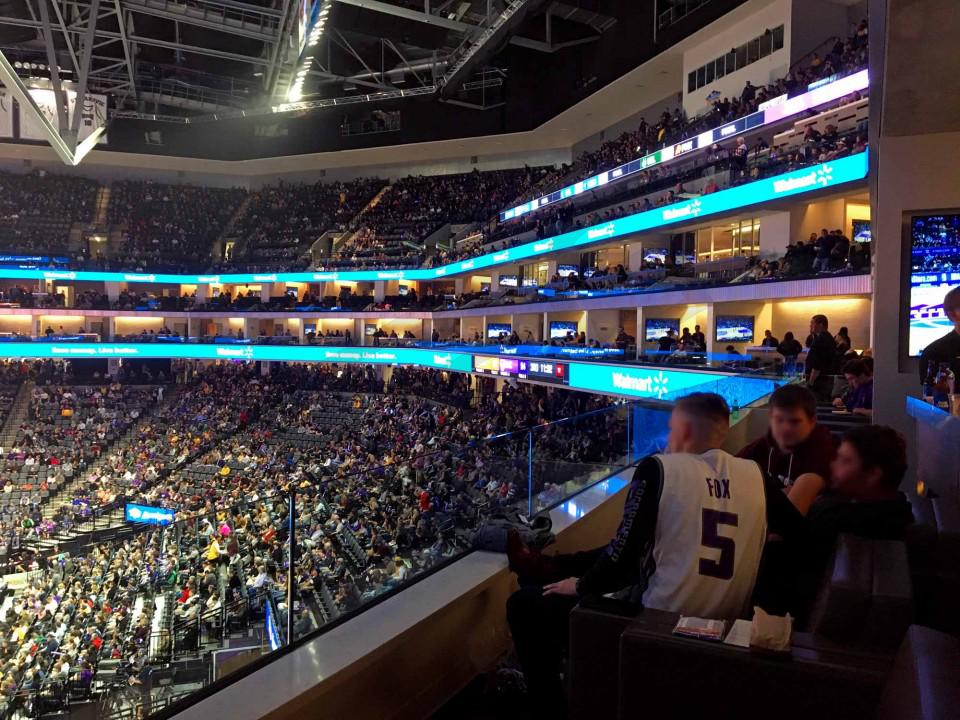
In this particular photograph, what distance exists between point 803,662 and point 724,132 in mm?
19757

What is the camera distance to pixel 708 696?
6.47ft

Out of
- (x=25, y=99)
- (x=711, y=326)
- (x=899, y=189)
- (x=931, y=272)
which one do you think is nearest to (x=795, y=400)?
(x=931, y=272)

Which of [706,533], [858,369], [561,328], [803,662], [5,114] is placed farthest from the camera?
[5,114]

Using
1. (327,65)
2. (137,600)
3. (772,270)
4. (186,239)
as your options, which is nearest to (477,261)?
(327,65)

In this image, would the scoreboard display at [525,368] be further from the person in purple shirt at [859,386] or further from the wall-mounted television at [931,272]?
the wall-mounted television at [931,272]

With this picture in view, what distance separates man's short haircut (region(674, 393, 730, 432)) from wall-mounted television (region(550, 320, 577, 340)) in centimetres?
2363

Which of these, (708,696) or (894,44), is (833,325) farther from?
(708,696)

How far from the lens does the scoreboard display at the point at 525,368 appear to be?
59.6ft

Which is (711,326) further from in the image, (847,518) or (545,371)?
(847,518)

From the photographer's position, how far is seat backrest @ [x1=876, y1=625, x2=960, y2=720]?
1294 mm

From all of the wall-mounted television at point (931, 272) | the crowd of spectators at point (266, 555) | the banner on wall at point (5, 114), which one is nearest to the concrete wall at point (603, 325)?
the crowd of spectators at point (266, 555)

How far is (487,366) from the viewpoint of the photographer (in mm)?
22766

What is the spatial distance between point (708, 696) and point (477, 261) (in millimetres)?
28907

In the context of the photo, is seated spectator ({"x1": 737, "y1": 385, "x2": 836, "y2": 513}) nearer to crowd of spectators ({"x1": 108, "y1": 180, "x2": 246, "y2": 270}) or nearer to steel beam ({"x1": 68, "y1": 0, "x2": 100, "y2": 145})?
steel beam ({"x1": 68, "y1": 0, "x2": 100, "y2": 145})
